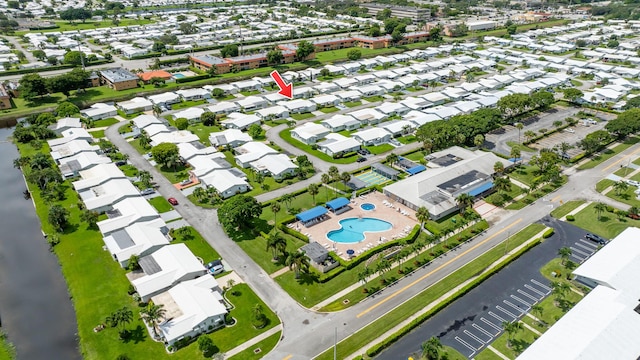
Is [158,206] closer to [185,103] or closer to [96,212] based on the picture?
[96,212]

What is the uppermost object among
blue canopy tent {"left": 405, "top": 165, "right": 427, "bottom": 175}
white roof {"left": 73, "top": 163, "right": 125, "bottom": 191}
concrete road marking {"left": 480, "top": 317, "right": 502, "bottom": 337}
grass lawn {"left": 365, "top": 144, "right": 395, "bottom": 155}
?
white roof {"left": 73, "top": 163, "right": 125, "bottom": 191}

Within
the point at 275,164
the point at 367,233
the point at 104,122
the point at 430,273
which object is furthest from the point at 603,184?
the point at 104,122

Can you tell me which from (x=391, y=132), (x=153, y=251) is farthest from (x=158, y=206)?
(x=391, y=132)

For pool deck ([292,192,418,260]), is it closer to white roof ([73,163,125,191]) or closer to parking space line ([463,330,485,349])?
parking space line ([463,330,485,349])

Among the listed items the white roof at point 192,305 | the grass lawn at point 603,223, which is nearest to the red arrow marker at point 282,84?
the white roof at point 192,305

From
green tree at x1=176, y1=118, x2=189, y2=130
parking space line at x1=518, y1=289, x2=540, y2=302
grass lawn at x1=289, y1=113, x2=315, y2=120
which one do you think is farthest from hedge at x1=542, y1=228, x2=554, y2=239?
green tree at x1=176, y1=118, x2=189, y2=130

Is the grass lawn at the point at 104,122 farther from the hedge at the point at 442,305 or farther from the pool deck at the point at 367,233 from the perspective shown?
the hedge at the point at 442,305

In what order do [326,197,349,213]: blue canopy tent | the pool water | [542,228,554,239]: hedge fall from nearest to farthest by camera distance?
[542,228,554,239]: hedge, [326,197,349,213]: blue canopy tent, the pool water
